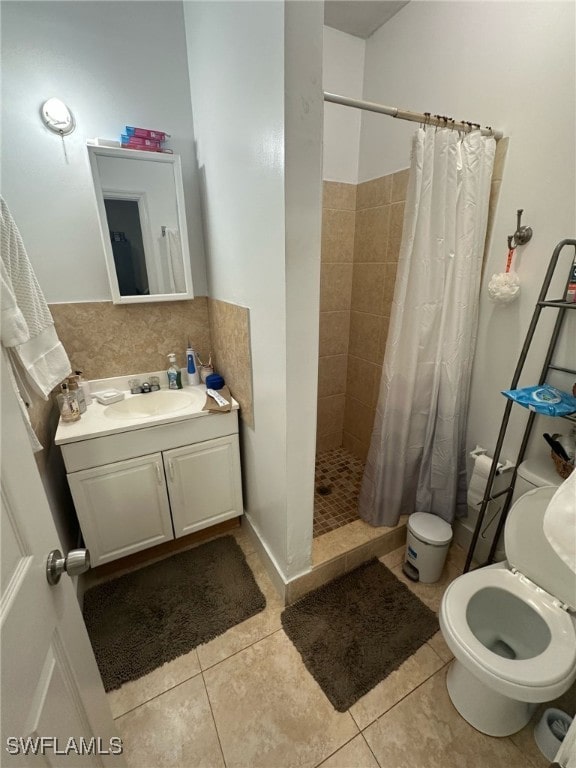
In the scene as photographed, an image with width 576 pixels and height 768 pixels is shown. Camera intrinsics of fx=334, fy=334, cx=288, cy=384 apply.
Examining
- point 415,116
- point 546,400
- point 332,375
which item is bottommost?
point 332,375

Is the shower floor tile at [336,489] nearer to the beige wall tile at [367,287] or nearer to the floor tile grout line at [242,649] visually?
the floor tile grout line at [242,649]

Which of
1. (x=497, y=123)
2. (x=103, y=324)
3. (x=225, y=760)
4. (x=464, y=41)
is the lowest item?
(x=225, y=760)

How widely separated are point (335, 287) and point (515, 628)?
1897mm

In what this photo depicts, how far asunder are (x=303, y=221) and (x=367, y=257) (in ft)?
3.89

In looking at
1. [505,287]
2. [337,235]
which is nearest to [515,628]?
[505,287]

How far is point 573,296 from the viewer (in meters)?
1.15

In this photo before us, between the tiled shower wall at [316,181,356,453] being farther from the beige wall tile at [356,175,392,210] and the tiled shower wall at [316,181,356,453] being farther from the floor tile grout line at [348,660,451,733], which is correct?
the floor tile grout line at [348,660,451,733]

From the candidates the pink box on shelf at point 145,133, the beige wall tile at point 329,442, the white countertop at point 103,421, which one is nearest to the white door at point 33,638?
the white countertop at point 103,421

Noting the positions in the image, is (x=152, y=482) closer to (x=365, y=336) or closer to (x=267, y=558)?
(x=267, y=558)

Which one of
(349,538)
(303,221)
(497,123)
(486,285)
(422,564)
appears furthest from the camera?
(349,538)

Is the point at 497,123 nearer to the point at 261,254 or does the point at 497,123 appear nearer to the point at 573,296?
the point at 573,296

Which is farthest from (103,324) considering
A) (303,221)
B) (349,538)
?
(349,538)

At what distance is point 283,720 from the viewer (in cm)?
117

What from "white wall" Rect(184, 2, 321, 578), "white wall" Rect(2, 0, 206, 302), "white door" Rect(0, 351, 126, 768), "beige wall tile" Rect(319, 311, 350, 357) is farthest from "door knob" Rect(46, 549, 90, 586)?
"beige wall tile" Rect(319, 311, 350, 357)
